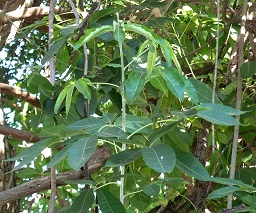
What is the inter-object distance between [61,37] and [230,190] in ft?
1.77

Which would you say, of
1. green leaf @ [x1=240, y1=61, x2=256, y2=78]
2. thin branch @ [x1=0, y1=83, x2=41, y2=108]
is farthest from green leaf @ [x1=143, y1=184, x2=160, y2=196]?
thin branch @ [x1=0, y1=83, x2=41, y2=108]

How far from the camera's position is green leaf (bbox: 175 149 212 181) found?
927 millimetres

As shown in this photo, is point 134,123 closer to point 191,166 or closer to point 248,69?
point 191,166

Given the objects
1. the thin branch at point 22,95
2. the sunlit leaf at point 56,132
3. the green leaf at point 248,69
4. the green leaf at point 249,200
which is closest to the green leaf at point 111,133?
the sunlit leaf at point 56,132

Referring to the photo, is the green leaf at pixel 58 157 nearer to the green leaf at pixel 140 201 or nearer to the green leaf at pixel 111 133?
the green leaf at pixel 111 133

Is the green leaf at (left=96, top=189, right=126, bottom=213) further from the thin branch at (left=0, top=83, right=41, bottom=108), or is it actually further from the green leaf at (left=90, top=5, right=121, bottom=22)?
the thin branch at (left=0, top=83, right=41, bottom=108)

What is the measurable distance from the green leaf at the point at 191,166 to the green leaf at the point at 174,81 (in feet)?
0.38

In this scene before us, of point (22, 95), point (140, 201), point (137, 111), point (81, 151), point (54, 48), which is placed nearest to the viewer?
point (81, 151)

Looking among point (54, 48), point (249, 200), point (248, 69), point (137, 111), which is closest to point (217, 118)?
point (249, 200)

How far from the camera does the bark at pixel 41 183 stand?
1.28 meters

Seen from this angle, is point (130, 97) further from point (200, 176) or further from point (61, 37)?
point (61, 37)

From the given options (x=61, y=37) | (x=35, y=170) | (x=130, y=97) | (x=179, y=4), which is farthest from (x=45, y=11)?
(x=130, y=97)

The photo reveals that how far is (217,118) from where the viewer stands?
A: 0.91 metres

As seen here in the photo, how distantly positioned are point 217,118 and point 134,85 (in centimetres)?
14
